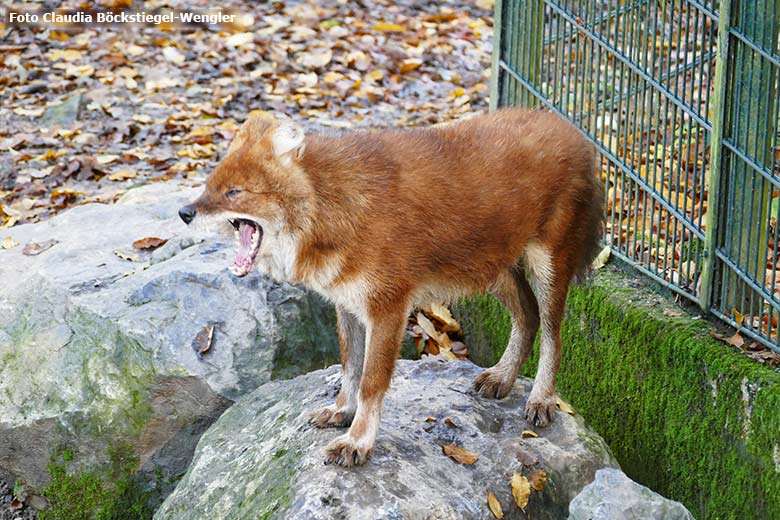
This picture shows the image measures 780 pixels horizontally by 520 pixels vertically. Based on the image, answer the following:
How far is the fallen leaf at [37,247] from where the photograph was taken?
251 inches

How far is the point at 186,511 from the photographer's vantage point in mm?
4512

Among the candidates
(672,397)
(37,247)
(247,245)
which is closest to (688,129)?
(672,397)

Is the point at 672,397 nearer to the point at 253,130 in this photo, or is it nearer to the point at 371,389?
the point at 371,389

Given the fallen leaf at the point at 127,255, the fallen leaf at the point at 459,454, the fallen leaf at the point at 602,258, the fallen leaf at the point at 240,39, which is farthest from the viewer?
the fallen leaf at the point at 240,39

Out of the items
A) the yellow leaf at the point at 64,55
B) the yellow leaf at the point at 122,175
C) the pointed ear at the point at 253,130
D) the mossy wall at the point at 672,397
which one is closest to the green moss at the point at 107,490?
the pointed ear at the point at 253,130

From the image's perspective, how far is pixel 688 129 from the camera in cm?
519

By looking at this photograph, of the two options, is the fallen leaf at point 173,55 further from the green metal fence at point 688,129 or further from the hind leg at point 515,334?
the hind leg at point 515,334

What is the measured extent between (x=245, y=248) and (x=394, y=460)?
1.05m

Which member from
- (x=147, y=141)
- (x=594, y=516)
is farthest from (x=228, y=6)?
(x=594, y=516)

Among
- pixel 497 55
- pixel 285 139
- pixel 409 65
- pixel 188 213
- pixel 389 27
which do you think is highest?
pixel 285 139

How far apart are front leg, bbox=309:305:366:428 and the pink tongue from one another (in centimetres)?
60

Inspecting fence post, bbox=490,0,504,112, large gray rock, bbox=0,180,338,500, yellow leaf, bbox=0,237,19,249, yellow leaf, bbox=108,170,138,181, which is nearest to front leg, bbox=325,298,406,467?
large gray rock, bbox=0,180,338,500

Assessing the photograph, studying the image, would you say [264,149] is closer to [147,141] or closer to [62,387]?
[62,387]

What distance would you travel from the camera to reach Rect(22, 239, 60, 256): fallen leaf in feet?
20.9
